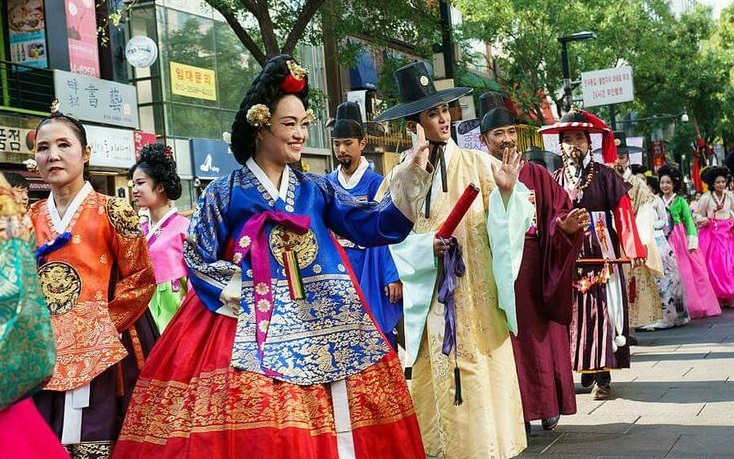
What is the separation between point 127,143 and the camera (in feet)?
67.4

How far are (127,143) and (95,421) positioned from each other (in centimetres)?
1637

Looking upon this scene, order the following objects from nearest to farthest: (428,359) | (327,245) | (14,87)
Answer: (327,245)
(428,359)
(14,87)

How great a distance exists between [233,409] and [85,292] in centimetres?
109

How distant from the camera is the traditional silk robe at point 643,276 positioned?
1010 cm

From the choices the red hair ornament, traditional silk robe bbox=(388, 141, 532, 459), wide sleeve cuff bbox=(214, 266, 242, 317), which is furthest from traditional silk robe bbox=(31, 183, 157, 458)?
traditional silk robe bbox=(388, 141, 532, 459)

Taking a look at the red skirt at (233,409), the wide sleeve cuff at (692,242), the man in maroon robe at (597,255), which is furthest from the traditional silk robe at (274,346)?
the wide sleeve cuff at (692,242)

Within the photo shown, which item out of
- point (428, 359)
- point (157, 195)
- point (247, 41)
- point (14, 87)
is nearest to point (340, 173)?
point (157, 195)

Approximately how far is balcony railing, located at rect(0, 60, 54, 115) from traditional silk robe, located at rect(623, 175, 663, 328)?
10.6 m

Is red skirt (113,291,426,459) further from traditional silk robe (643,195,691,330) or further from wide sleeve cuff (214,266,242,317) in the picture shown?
traditional silk robe (643,195,691,330)

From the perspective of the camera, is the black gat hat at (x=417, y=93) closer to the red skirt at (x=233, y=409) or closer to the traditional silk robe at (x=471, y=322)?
the traditional silk robe at (x=471, y=322)

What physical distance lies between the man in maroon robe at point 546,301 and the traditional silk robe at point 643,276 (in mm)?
3358

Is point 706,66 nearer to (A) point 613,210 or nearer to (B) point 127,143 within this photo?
(B) point 127,143

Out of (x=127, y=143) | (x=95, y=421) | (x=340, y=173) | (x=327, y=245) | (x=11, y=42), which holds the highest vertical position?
(x=11, y=42)

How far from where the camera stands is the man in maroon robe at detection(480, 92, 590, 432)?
6.58m
